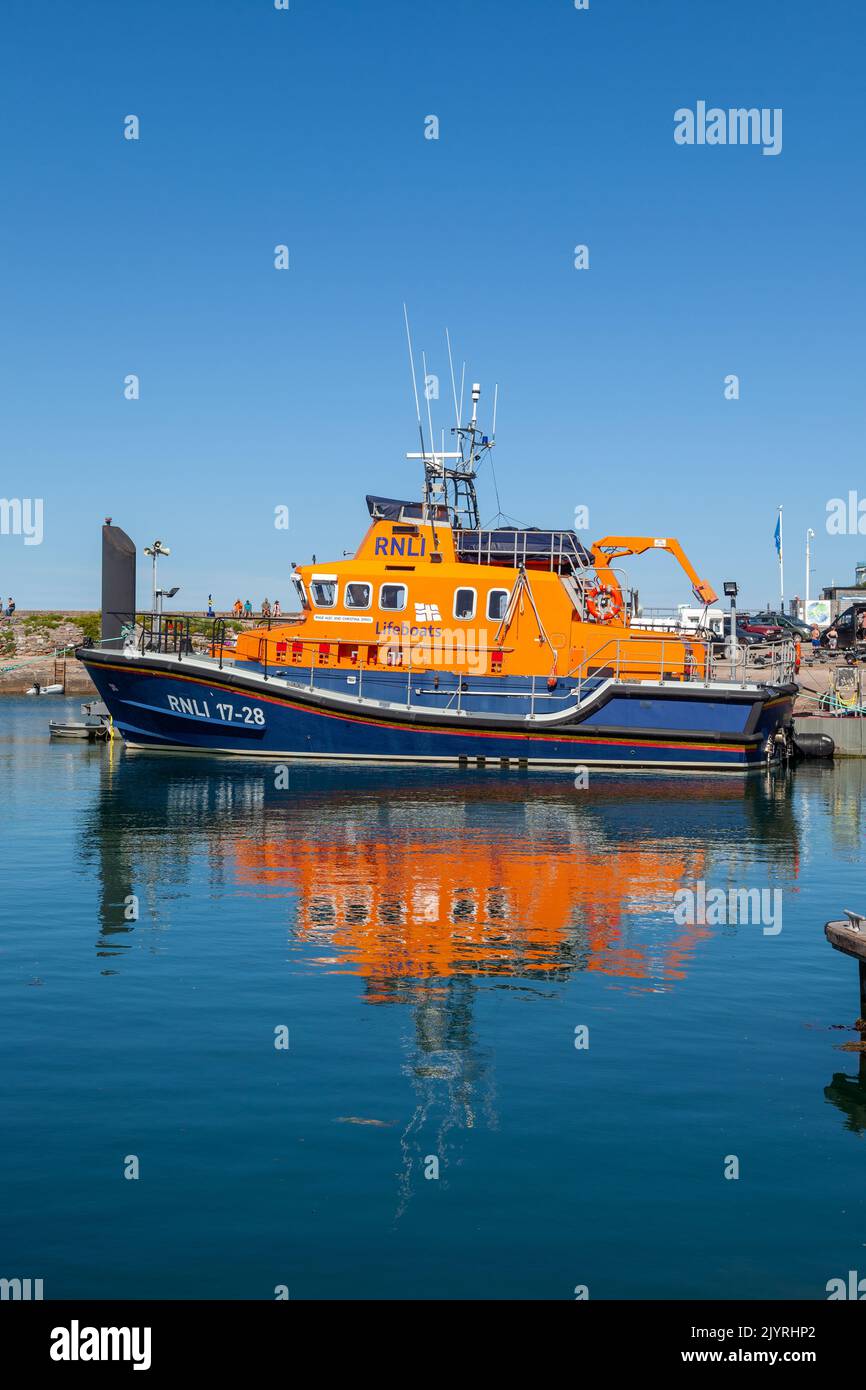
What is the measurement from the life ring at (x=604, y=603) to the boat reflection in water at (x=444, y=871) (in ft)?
18.0

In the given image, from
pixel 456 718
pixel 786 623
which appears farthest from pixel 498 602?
pixel 786 623

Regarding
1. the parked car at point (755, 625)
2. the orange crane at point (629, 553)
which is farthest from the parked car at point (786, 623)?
the orange crane at point (629, 553)

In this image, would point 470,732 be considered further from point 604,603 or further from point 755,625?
point 755,625

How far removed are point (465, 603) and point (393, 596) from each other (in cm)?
191

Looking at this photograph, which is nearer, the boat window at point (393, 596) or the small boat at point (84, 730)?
the boat window at point (393, 596)

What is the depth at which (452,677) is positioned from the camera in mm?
33031

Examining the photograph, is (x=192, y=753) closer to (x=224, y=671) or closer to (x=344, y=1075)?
(x=224, y=671)

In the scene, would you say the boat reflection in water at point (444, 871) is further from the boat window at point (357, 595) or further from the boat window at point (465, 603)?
the boat window at point (357, 595)

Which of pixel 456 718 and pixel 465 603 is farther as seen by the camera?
pixel 465 603

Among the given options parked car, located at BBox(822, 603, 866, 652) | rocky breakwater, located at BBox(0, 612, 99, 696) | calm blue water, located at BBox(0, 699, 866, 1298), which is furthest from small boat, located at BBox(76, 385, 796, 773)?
rocky breakwater, located at BBox(0, 612, 99, 696)

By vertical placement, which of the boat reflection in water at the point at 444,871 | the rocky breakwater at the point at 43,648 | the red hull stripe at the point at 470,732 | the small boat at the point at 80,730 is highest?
the rocky breakwater at the point at 43,648

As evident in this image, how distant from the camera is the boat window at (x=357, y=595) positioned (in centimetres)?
3319
